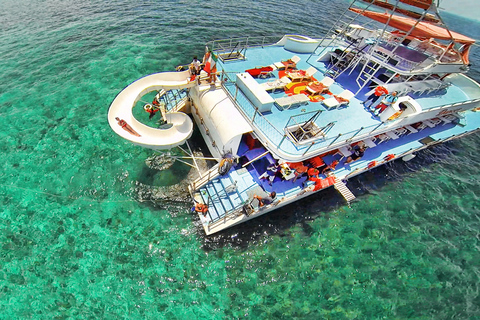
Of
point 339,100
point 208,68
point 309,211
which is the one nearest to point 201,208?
point 309,211

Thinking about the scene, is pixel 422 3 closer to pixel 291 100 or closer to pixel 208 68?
pixel 291 100

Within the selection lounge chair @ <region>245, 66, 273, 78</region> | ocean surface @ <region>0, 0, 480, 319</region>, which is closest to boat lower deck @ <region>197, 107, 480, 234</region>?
ocean surface @ <region>0, 0, 480, 319</region>

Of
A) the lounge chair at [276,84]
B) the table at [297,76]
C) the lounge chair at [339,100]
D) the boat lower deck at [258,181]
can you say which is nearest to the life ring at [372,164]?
the boat lower deck at [258,181]

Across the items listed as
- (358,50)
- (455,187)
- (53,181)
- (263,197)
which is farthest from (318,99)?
(53,181)

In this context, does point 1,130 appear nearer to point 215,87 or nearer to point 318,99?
point 215,87

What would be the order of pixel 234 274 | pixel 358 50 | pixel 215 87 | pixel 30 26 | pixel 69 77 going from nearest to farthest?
pixel 234 274, pixel 215 87, pixel 358 50, pixel 69 77, pixel 30 26

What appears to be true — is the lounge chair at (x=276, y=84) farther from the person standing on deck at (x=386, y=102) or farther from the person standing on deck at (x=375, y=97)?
the person standing on deck at (x=386, y=102)
